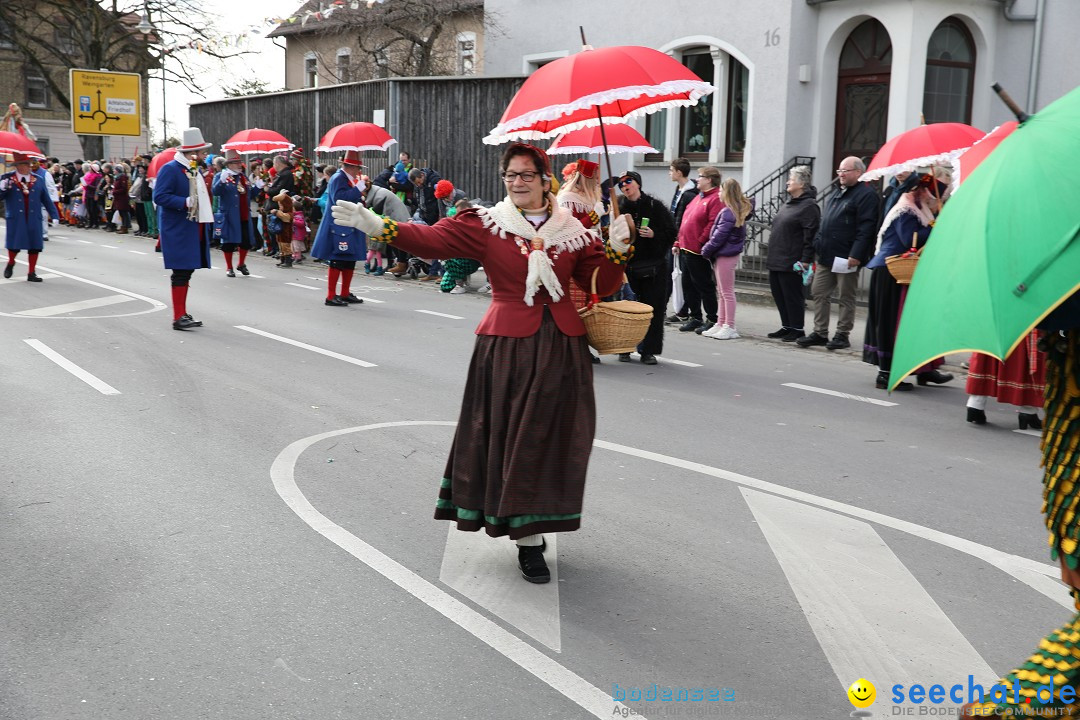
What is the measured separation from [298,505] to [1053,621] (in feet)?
12.1

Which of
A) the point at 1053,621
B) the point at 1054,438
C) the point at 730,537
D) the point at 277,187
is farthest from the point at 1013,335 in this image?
the point at 277,187

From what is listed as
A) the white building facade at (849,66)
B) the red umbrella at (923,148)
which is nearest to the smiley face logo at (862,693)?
the red umbrella at (923,148)

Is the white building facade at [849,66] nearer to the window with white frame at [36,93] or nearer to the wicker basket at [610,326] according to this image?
the wicker basket at [610,326]

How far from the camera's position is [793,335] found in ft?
41.2

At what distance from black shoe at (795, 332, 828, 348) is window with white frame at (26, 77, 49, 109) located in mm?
57348

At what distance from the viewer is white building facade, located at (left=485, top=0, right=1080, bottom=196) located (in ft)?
54.9

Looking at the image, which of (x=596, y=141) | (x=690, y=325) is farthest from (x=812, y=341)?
(x=596, y=141)

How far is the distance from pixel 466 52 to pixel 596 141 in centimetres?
2387

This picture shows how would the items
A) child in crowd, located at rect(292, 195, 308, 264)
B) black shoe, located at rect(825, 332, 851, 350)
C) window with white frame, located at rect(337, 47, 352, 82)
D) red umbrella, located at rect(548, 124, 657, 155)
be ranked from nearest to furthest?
red umbrella, located at rect(548, 124, 657, 155) → black shoe, located at rect(825, 332, 851, 350) → child in crowd, located at rect(292, 195, 308, 264) → window with white frame, located at rect(337, 47, 352, 82)

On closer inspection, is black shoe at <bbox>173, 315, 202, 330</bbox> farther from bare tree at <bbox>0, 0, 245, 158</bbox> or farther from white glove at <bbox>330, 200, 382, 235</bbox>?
bare tree at <bbox>0, 0, 245, 158</bbox>

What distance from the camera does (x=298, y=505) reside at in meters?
5.73

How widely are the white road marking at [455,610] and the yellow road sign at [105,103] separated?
36737 mm

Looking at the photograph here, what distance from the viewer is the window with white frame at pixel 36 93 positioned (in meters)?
58.6

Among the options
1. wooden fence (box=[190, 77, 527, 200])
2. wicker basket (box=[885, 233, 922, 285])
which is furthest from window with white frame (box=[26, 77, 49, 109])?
wicker basket (box=[885, 233, 922, 285])
